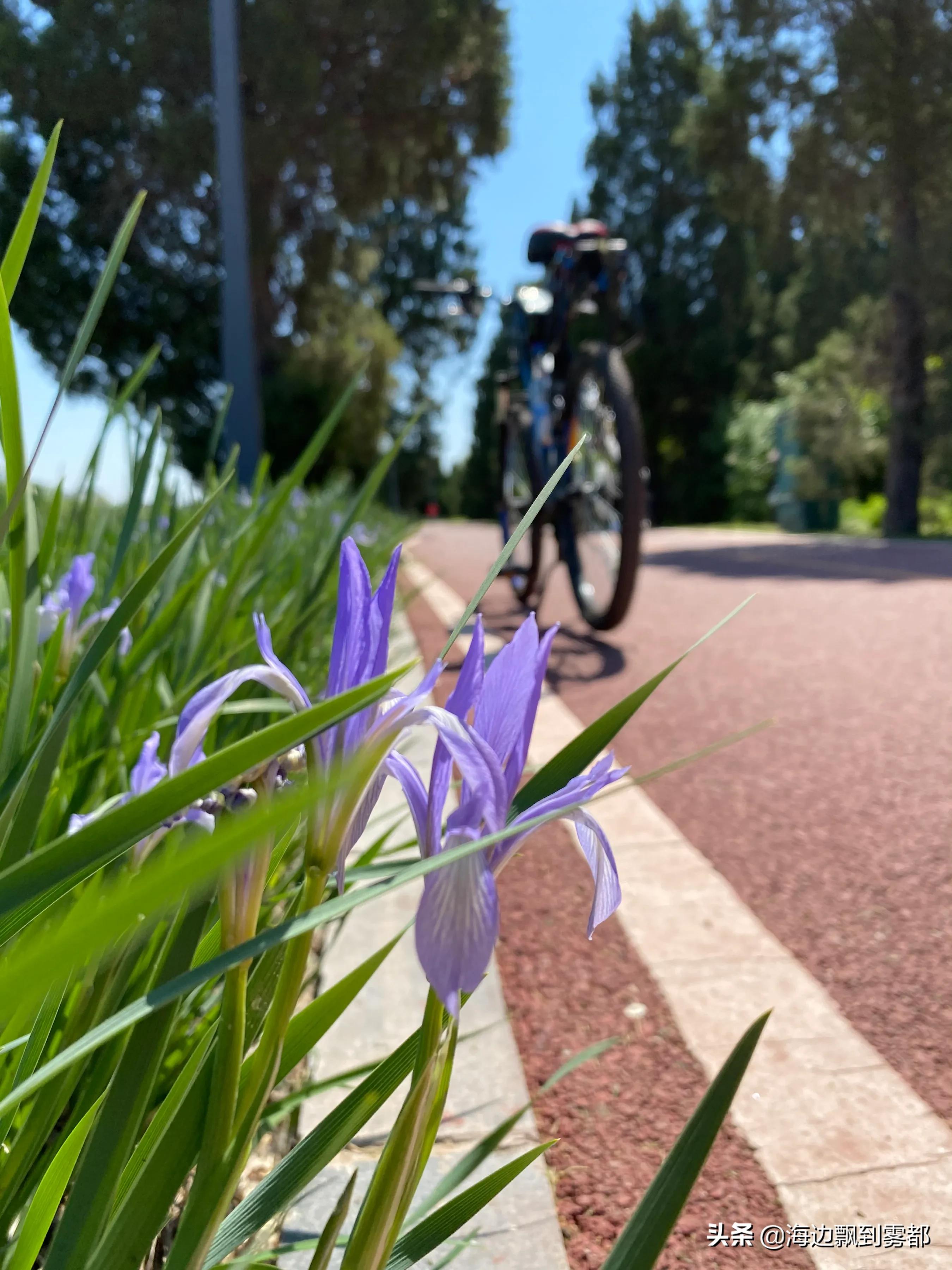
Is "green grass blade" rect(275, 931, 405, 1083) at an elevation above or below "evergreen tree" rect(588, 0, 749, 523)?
below

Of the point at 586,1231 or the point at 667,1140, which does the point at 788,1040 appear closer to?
the point at 667,1140

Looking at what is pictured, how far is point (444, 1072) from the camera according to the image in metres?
0.40

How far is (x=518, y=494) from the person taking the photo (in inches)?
184

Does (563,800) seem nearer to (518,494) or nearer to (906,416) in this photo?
(518,494)

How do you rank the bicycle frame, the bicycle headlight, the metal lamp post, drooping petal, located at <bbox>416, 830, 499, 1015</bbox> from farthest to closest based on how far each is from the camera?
the metal lamp post
the bicycle headlight
the bicycle frame
drooping petal, located at <bbox>416, 830, 499, 1015</bbox>

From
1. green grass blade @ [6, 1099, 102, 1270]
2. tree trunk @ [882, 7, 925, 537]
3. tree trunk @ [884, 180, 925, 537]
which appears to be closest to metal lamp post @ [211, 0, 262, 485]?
green grass blade @ [6, 1099, 102, 1270]

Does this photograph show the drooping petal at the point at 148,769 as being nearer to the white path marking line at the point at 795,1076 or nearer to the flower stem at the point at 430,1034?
the flower stem at the point at 430,1034

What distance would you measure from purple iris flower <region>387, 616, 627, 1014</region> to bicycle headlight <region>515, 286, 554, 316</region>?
3762 millimetres

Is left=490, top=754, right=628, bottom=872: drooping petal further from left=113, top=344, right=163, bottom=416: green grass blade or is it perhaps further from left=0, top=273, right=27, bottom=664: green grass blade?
left=113, top=344, right=163, bottom=416: green grass blade

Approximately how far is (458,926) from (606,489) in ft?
10.6

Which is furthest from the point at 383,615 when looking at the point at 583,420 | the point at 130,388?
the point at 583,420

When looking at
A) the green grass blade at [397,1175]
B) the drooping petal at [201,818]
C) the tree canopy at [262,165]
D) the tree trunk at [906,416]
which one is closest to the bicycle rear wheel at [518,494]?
the drooping petal at [201,818]

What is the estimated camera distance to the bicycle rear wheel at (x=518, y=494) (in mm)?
4145

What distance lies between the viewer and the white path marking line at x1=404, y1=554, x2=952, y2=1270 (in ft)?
2.62
